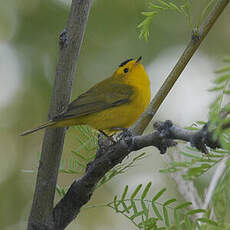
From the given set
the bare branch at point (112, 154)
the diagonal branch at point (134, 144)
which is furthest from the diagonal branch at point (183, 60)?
the bare branch at point (112, 154)

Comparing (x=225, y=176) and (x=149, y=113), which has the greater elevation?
(x=149, y=113)

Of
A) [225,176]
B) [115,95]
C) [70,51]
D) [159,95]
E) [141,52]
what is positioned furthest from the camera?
[141,52]

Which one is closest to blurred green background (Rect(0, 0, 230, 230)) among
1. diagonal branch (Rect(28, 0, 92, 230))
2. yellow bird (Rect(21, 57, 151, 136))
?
yellow bird (Rect(21, 57, 151, 136))

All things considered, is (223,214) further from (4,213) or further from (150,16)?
(4,213)

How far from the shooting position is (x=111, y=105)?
3301 mm

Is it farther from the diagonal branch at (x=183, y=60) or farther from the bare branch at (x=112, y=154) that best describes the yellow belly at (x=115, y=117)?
the diagonal branch at (x=183, y=60)

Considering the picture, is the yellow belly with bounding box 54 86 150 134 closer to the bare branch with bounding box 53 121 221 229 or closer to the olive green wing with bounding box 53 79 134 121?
the olive green wing with bounding box 53 79 134 121

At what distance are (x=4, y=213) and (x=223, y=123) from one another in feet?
13.0

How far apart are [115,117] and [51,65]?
1604mm

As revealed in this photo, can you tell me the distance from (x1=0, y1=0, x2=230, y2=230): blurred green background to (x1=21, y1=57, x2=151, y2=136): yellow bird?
2.41ft

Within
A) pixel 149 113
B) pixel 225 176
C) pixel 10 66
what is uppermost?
pixel 10 66

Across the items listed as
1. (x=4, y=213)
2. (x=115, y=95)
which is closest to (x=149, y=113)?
(x=115, y=95)

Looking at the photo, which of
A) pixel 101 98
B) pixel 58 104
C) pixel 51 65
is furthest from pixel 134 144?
pixel 51 65

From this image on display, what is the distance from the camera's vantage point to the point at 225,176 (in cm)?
91
